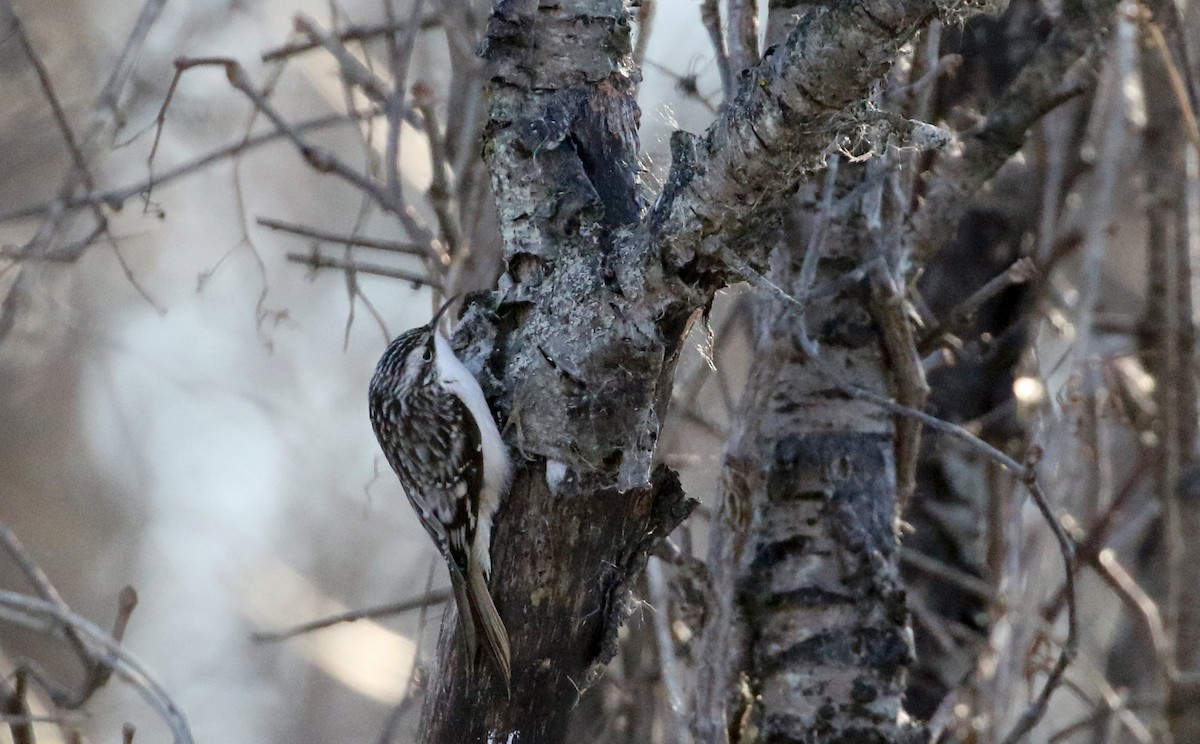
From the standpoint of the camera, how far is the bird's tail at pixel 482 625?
162 centimetres

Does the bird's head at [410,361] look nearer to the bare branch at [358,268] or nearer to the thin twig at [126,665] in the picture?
the bare branch at [358,268]

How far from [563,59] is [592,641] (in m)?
0.88

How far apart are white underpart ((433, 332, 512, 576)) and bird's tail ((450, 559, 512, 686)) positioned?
4 cm

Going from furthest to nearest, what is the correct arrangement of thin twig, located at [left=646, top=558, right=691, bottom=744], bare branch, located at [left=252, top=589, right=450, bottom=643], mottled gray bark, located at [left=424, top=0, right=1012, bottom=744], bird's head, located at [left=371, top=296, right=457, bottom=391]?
bird's head, located at [left=371, top=296, right=457, bottom=391]
bare branch, located at [left=252, top=589, right=450, bottom=643]
thin twig, located at [left=646, top=558, right=691, bottom=744]
mottled gray bark, located at [left=424, top=0, right=1012, bottom=744]

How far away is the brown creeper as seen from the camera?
5.56 feet

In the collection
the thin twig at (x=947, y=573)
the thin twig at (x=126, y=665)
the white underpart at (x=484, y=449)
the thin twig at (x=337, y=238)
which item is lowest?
the thin twig at (x=126, y=665)

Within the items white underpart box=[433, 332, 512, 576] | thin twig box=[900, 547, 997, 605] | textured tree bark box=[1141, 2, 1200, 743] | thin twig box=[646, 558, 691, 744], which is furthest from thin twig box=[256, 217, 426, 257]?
textured tree bark box=[1141, 2, 1200, 743]

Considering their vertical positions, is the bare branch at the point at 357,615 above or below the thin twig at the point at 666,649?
above

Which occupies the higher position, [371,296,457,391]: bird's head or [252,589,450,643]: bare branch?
[371,296,457,391]: bird's head

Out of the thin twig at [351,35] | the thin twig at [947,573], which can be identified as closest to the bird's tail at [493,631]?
the thin twig at [351,35]

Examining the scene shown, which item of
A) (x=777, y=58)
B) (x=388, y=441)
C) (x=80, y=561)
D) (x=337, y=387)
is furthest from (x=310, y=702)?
(x=777, y=58)

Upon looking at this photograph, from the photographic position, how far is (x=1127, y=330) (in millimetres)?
3861

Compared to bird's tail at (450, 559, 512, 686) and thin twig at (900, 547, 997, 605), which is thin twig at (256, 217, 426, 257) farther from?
thin twig at (900, 547, 997, 605)

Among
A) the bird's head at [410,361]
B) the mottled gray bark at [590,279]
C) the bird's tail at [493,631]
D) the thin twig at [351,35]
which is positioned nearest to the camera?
the mottled gray bark at [590,279]
